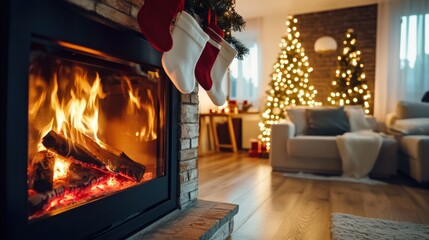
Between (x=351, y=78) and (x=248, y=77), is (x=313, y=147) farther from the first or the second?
(x=248, y=77)

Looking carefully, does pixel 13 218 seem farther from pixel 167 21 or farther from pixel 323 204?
pixel 323 204

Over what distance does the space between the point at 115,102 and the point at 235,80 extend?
4509 mm

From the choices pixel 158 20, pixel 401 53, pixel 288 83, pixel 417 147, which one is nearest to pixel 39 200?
pixel 158 20

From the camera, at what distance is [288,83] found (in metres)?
4.53

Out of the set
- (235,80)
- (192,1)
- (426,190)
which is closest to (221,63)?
(192,1)

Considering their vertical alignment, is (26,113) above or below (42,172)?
above

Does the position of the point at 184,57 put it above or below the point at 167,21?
below

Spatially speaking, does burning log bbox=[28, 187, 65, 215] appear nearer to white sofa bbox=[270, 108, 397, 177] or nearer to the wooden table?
white sofa bbox=[270, 108, 397, 177]

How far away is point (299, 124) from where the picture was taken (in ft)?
12.0

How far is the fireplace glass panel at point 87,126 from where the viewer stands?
0.81 meters

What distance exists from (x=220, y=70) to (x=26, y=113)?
0.94m

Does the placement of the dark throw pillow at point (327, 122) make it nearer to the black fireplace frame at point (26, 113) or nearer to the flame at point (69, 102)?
the black fireplace frame at point (26, 113)

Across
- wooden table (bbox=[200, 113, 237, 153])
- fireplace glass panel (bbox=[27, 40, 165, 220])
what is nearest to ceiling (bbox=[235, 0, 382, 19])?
wooden table (bbox=[200, 113, 237, 153])

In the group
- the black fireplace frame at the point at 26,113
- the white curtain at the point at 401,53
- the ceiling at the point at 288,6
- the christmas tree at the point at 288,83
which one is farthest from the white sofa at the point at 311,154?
the black fireplace frame at the point at 26,113
